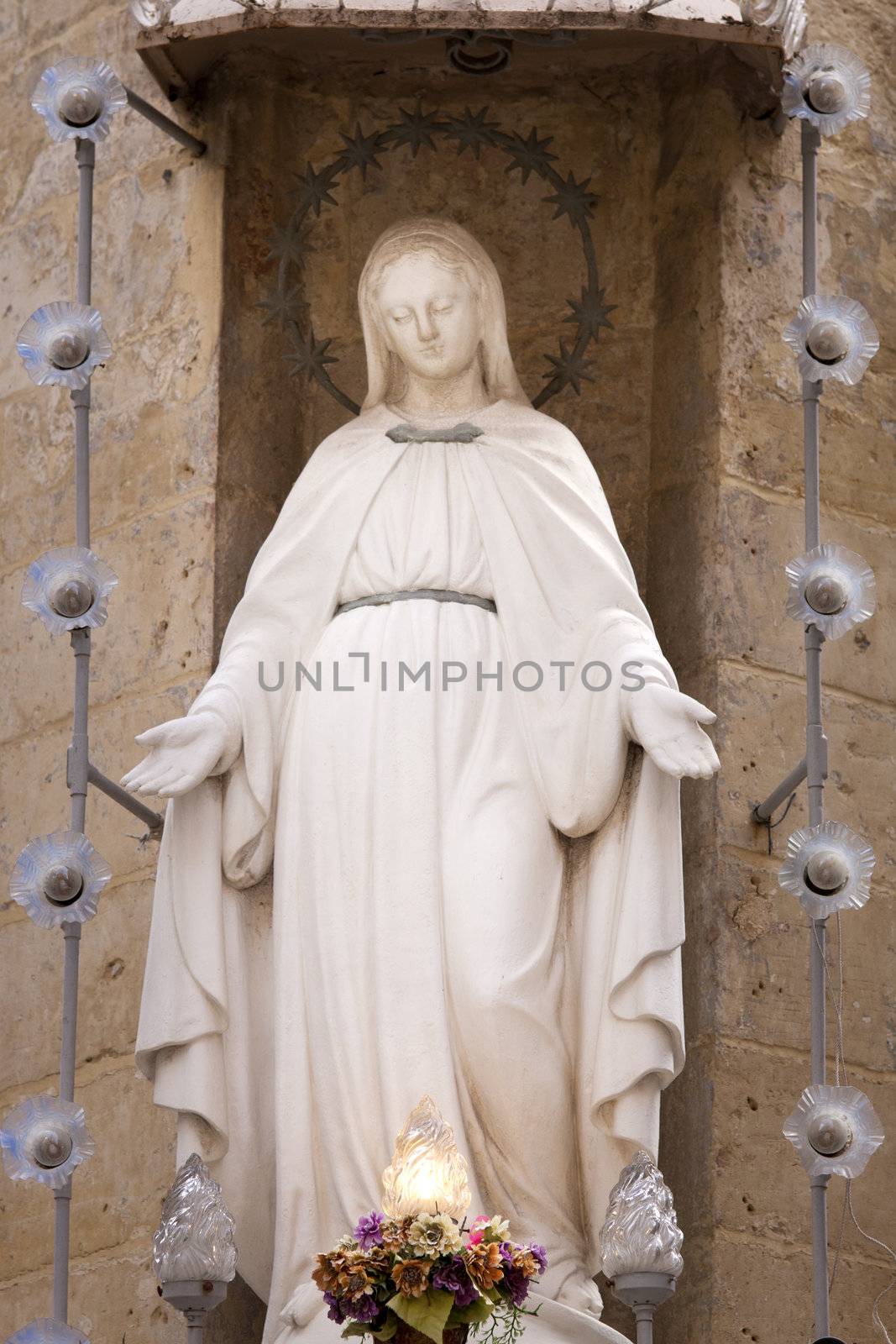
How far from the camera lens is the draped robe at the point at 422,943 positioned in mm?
6074

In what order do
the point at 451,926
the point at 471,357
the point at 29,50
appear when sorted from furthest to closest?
1. the point at 29,50
2. the point at 471,357
3. the point at 451,926

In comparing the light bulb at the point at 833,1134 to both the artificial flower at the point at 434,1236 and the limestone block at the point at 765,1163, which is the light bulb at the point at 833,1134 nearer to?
the limestone block at the point at 765,1163

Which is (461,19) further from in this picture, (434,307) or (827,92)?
(827,92)

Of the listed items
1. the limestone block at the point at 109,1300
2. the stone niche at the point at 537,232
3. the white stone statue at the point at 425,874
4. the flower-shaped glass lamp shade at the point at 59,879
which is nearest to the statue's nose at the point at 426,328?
the white stone statue at the point at 425,874

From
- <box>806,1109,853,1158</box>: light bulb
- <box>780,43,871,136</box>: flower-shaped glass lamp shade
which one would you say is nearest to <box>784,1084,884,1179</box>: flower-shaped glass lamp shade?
<box>806,1109,853,1158</box>: light bulb

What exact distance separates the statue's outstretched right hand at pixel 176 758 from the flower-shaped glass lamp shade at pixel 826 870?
3.82 feet

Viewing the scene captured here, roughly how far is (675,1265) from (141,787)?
1.42m

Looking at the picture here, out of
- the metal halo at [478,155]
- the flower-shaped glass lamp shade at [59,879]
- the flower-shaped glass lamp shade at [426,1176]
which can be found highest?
the metal halo at [478,155]

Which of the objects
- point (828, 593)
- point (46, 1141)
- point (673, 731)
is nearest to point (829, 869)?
point (673, 731)

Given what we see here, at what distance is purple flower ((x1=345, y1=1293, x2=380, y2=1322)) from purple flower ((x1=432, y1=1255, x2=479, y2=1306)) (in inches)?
4.5

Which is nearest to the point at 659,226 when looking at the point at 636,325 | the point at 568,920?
the point at 636,325

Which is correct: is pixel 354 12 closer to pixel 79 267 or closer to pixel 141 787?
pixel 79 267

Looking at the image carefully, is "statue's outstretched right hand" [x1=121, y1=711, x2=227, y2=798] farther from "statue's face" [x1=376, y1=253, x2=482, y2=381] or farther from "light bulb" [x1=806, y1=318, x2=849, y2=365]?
"light bulb" [x1=806, y1=318, x2=849, y2=365]

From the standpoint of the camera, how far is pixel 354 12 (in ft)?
22.3
